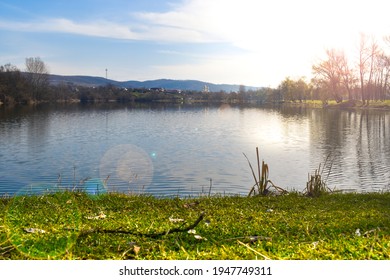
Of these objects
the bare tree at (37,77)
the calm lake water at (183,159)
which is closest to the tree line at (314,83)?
the bare tree at (37,77)

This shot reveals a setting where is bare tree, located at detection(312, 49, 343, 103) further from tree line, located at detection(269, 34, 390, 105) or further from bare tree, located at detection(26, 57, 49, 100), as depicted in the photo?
bare tree, located at detection(26, 57, 49, 100)

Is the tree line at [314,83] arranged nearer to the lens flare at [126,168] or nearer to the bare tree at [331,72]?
the bare tree at [331,72]

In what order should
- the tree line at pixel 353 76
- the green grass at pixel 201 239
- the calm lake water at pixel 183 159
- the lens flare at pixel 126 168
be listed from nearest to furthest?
the green grass at pixel 201 239 < the lens flare at pixel 126 168 < the calm lake water at pixel 183 159 < the tree line at pixel 353 76

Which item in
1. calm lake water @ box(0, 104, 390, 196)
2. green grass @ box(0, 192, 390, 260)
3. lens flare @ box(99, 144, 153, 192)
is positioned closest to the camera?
green grass @ box(0, 192, 390, 260)

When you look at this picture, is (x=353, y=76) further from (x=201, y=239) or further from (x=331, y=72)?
(x=201, y=239)

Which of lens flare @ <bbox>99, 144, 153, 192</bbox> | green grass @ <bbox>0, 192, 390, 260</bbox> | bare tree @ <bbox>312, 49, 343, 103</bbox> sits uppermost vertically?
bare tree @ <bbox>312, 49, 343, 103</bbox>

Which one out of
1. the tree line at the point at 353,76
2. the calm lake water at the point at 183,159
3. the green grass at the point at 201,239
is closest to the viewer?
the green grass at the point at 201,239

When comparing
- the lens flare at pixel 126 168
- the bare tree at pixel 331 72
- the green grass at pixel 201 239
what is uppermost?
the bare tree at pixel 331 72

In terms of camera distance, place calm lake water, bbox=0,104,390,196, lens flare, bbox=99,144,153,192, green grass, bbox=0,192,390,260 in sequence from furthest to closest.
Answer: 1. calm lake water, bbox=0,104,390,196
2. lens flare, bbox=99,144,153,192
3. green grass, bbox=0,192,390,260

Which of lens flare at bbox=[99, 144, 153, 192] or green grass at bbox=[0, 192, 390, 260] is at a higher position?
green grass at bbox=[0, 192, 390, 260]

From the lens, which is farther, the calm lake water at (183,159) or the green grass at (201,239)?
the calm lake water at (183,159)

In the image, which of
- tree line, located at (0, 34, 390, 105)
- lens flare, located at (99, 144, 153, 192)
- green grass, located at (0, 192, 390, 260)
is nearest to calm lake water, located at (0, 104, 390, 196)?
lens flare, located at (99, 144, 153, 192)

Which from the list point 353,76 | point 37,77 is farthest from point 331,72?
point 37,77

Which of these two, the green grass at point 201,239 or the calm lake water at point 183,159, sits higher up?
the green grass at point 201,239
